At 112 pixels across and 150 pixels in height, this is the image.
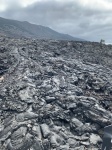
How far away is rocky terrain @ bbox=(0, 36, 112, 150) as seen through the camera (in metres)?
13.0

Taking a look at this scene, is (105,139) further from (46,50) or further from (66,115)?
(46,50)

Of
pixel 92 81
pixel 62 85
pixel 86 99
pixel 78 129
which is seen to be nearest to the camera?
pixel 78 129

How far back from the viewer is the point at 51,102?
16.3 m

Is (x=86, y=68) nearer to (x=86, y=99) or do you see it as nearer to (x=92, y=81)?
(x=92, y=81)

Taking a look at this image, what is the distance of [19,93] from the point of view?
57.2ft

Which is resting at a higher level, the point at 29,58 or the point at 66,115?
the point at 29,58

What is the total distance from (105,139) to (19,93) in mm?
9682

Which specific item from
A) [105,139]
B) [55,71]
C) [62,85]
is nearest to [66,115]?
[62,85]

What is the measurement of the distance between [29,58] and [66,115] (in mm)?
11941

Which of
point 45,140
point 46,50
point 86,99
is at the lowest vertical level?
point 45,140

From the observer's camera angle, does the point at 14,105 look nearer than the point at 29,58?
Yes

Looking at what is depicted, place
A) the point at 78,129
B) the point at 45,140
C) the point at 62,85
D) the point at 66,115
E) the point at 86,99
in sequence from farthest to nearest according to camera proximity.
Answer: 1. the point at 62,85
2. the point at 86,99
3. the point at 66,115
4. the point at 78,129
5. the point at 45,140

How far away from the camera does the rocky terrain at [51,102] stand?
42.6 ft

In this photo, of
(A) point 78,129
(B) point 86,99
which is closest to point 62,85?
(B) point 86,99
